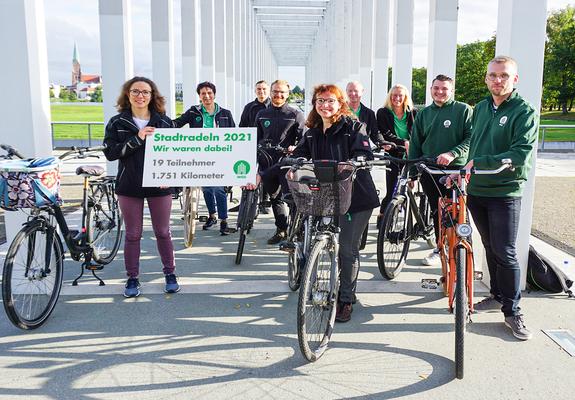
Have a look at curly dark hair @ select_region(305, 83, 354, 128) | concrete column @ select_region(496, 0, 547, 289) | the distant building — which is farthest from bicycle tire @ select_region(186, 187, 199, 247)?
the distant building

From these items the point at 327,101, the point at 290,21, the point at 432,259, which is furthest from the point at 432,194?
the point at 290,21

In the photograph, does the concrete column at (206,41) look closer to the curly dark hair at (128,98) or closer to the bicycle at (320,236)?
the curly dark hair at (128,98)

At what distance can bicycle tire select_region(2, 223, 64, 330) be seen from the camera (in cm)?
400

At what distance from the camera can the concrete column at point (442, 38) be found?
8.88 m

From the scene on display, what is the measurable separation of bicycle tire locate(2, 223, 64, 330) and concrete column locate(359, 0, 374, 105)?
12.3 meters

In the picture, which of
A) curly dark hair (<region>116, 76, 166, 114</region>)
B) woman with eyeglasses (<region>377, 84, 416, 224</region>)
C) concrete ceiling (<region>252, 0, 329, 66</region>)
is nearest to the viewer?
curly dark hair (<region>116, 76, 166, 114</region>)

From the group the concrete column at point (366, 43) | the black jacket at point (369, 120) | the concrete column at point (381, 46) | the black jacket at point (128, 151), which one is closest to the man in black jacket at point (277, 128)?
the black jacket at point (369, 120)

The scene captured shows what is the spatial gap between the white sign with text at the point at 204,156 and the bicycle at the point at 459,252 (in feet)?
5.30

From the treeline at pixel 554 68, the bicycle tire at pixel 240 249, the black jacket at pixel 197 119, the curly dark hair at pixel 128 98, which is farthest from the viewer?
the treeline at pixel 554 68

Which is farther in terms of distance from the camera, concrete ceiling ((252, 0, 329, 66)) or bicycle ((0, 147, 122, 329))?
concrete ceiling ((252, 0, 329, 66))

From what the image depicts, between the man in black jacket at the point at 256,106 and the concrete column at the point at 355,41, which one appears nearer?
the man in black jacket at the point at 256,106

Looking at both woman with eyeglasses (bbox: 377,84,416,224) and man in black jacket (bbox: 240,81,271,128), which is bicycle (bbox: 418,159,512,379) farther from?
man in black jacket (bbox: 240,81,271,128)

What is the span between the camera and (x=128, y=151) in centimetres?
464

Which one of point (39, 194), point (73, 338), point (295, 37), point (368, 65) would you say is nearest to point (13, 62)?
point (39, 194)
